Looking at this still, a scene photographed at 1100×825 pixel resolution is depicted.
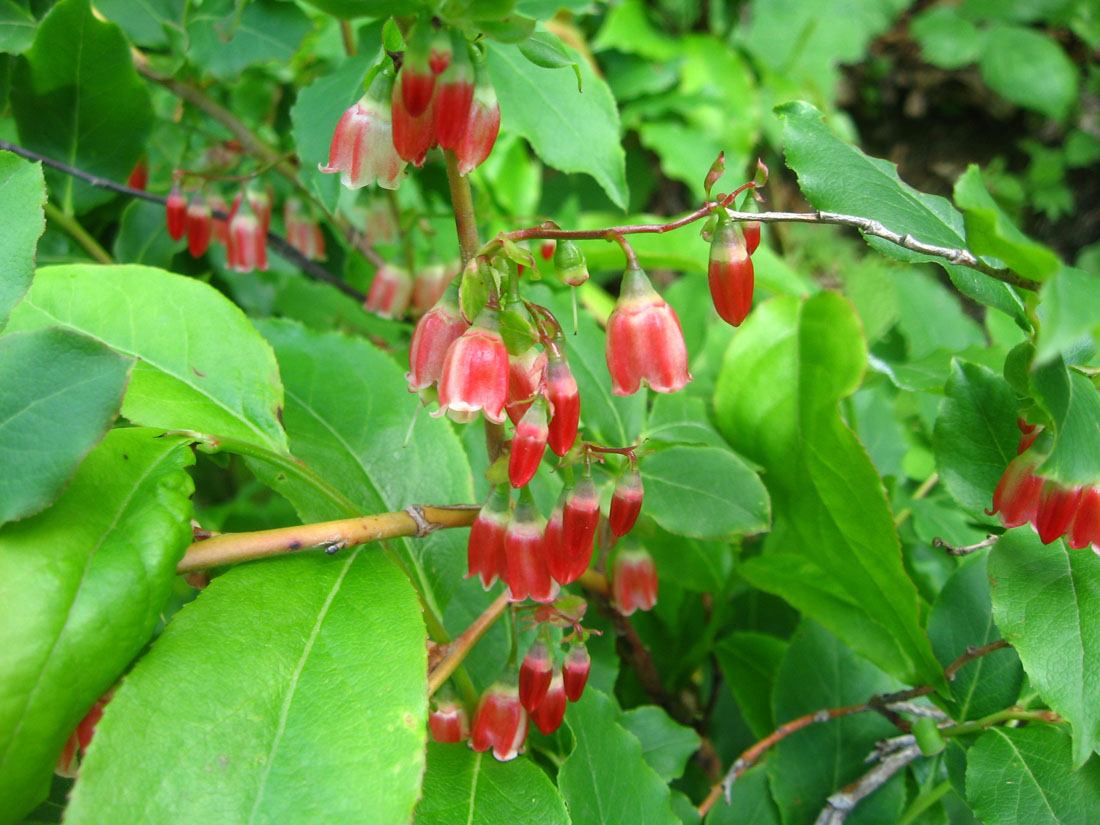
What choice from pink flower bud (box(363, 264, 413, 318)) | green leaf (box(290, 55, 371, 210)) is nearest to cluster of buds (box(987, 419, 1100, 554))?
green leaf (box(290, 55, 371, 210))

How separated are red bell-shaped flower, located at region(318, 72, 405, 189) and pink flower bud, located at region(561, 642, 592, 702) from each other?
466 mm

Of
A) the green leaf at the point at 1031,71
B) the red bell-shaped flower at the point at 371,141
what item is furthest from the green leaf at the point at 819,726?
the green leaf at the point at 1031,71

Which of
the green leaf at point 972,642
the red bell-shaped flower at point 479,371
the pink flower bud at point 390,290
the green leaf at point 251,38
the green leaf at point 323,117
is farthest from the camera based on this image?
the pink flower bud at point 390,290

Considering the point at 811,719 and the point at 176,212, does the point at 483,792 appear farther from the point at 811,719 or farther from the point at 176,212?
the point at 176,212

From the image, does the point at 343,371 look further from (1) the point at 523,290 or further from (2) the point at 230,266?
(2) the point at 230,266

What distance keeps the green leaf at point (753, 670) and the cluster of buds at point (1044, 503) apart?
15.7 inches

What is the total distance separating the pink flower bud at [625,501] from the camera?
0.74 metres

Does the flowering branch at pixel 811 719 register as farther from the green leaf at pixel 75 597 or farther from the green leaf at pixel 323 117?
the green leaf at pixel 323 117

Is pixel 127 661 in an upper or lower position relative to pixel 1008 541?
lower

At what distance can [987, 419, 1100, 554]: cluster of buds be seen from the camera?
651mm

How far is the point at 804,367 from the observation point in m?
0.90

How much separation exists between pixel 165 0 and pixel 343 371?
2.42 ft

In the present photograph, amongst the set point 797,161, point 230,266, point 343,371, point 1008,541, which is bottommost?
point 230,266

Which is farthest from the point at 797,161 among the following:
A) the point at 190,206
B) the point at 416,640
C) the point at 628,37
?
the point at 628,37
